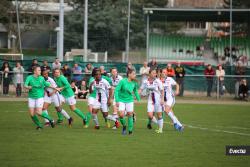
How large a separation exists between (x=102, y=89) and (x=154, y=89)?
1754mm

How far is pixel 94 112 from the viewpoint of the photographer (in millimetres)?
22328

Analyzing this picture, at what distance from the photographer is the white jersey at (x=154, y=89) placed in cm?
2150

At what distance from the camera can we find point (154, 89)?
21.5 meters

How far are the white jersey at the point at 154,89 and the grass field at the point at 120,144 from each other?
1025mm

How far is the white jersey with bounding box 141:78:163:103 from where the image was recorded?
2150cm

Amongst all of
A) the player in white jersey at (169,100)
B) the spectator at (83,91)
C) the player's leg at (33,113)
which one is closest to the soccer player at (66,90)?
the player's leg at (33,113)

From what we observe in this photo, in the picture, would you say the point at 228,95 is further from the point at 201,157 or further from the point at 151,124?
the point at 201,157

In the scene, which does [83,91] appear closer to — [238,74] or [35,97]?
[238,74]

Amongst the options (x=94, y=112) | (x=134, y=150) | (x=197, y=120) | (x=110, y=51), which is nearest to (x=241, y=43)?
(x=110, y=51)

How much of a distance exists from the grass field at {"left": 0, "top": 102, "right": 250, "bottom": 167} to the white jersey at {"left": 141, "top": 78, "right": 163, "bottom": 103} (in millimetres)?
1025


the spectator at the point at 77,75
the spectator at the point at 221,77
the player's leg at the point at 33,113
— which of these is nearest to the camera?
the player's leg at the point at 33,113

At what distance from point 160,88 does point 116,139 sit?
2.98 meters

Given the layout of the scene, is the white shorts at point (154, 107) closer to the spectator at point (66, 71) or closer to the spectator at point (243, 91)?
the spectator at point (66, 71)

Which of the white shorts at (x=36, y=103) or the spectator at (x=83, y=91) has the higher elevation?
the white shorts at (x=36, y=103)
